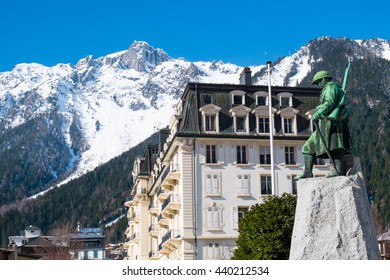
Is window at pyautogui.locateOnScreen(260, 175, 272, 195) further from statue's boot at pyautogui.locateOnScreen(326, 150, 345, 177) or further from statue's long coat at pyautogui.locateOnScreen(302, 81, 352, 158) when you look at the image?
statue's boot at pyautogui.locateOnScreen(326, 150, 345, 177)

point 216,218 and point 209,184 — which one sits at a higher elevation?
point 209,184

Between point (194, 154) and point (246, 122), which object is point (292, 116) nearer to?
point (246, 122)

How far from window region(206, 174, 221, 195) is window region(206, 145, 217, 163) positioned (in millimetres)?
1247

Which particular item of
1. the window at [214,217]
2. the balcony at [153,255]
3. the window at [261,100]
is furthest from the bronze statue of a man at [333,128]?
the balcony at [153,255]

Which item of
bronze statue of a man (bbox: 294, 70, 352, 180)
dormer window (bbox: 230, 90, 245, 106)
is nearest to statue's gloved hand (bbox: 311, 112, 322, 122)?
bronze statue of a man (bbox: 294, 70, 352, 180)

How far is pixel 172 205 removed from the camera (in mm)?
63844

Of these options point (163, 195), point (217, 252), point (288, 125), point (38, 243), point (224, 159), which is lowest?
point (217, 252)

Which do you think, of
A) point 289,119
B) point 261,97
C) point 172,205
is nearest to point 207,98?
point 261,97

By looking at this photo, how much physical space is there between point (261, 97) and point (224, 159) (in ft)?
20.4

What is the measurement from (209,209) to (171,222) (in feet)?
24.1

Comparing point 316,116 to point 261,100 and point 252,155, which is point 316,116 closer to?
point 252,155
